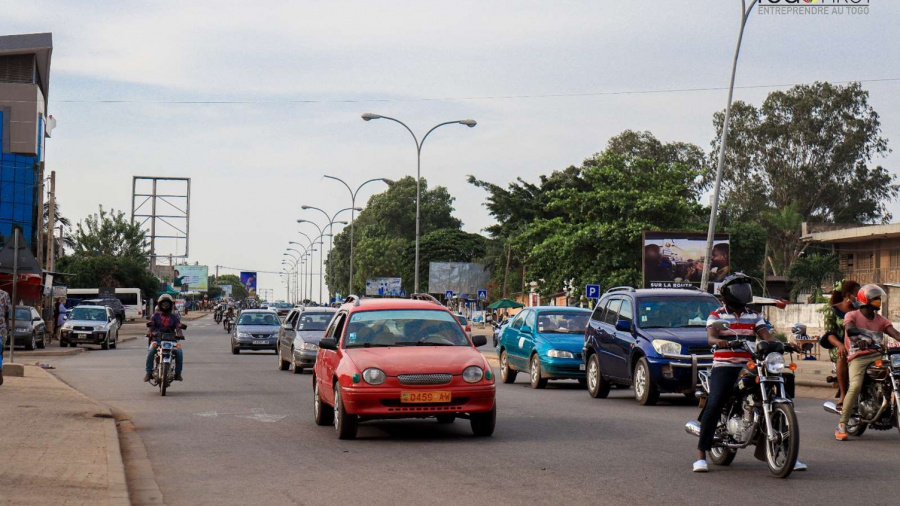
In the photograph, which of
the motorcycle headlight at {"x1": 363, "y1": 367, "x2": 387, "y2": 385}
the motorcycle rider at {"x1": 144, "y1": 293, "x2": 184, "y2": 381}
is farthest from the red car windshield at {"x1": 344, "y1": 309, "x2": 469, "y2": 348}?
the motorcycle rider at {"x1": 144, "y1": 293, "x2": 184, "y2": 381}

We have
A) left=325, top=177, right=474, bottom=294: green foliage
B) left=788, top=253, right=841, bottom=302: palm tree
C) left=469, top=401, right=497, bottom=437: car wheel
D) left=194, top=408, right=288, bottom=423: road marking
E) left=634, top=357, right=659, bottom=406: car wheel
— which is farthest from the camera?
left=325, top=177, right=474, bottom=294: green foliage

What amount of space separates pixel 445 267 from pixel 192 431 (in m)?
86.2

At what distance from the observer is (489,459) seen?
10758 mm

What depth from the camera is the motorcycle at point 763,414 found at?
912 cm

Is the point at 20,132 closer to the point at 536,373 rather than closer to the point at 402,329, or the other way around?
the point at 536,373

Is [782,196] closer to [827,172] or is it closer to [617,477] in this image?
[827,172]

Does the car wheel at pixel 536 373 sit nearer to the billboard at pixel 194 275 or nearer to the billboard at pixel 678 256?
the billboard at pixel 678 256

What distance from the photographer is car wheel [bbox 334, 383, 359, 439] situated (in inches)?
487

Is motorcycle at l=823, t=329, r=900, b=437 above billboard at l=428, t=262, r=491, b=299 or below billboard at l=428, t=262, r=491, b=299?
below

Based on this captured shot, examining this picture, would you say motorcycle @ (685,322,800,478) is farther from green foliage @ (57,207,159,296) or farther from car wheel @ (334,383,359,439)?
green foliage @ (57,207,159,296)

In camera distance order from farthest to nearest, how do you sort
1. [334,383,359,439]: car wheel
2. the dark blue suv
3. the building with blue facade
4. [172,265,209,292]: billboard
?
[172,265,209,292]: billboard, the building with blue facade, the dark blue suv, [334,383,359,439]: car wheel

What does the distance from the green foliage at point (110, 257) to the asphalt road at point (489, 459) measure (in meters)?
80.0

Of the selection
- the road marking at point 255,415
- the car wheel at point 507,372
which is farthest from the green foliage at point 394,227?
the road marking at point 255,415

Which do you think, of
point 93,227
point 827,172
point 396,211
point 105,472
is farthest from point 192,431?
point 396,211
